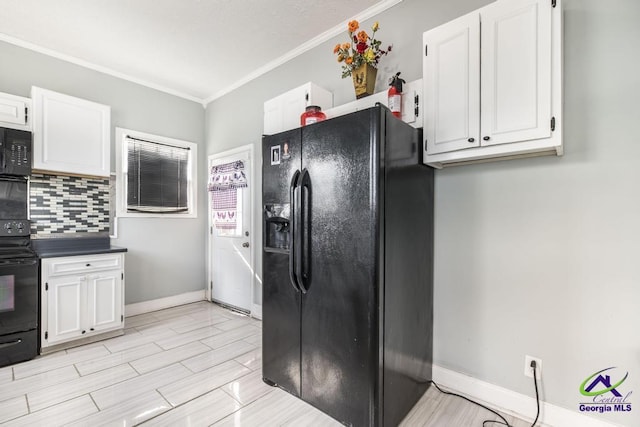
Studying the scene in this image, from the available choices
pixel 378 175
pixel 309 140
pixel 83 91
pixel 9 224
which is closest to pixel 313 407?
pixel 378 175

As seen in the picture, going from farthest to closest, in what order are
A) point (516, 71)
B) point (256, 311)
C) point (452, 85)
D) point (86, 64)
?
point (256, 311) → point (86, 64) → point (452, 85) → point (516, 71)

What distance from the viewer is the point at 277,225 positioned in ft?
7.11

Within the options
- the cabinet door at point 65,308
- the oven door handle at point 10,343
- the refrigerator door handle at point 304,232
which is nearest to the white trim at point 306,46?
the refrigerator door handle at point 304,232

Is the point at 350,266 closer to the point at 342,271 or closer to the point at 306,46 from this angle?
the point at 342,271

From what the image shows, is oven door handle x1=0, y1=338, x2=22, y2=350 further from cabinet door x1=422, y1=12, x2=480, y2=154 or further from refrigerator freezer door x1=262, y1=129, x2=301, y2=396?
cabinet door x1=422, y1=12, x2=480, y2=154

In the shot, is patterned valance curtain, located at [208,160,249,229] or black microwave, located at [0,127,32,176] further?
patterned valance curtain, located at [208,160,249,229]

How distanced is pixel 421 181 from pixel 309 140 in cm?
82

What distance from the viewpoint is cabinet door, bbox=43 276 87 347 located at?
268cm

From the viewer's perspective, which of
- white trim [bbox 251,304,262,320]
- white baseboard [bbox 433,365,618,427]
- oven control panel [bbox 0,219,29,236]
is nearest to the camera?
white baseboard [bbox 433,365,618,427]

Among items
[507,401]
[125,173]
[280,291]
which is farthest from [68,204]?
[507,401]

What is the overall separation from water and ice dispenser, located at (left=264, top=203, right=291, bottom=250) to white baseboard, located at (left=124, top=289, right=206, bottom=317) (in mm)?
2662

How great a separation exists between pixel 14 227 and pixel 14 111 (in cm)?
109

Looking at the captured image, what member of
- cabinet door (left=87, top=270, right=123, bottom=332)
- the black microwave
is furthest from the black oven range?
cabinet door (left=87, top=270, right=123, bottom=332)

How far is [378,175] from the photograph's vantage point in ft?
5.21
